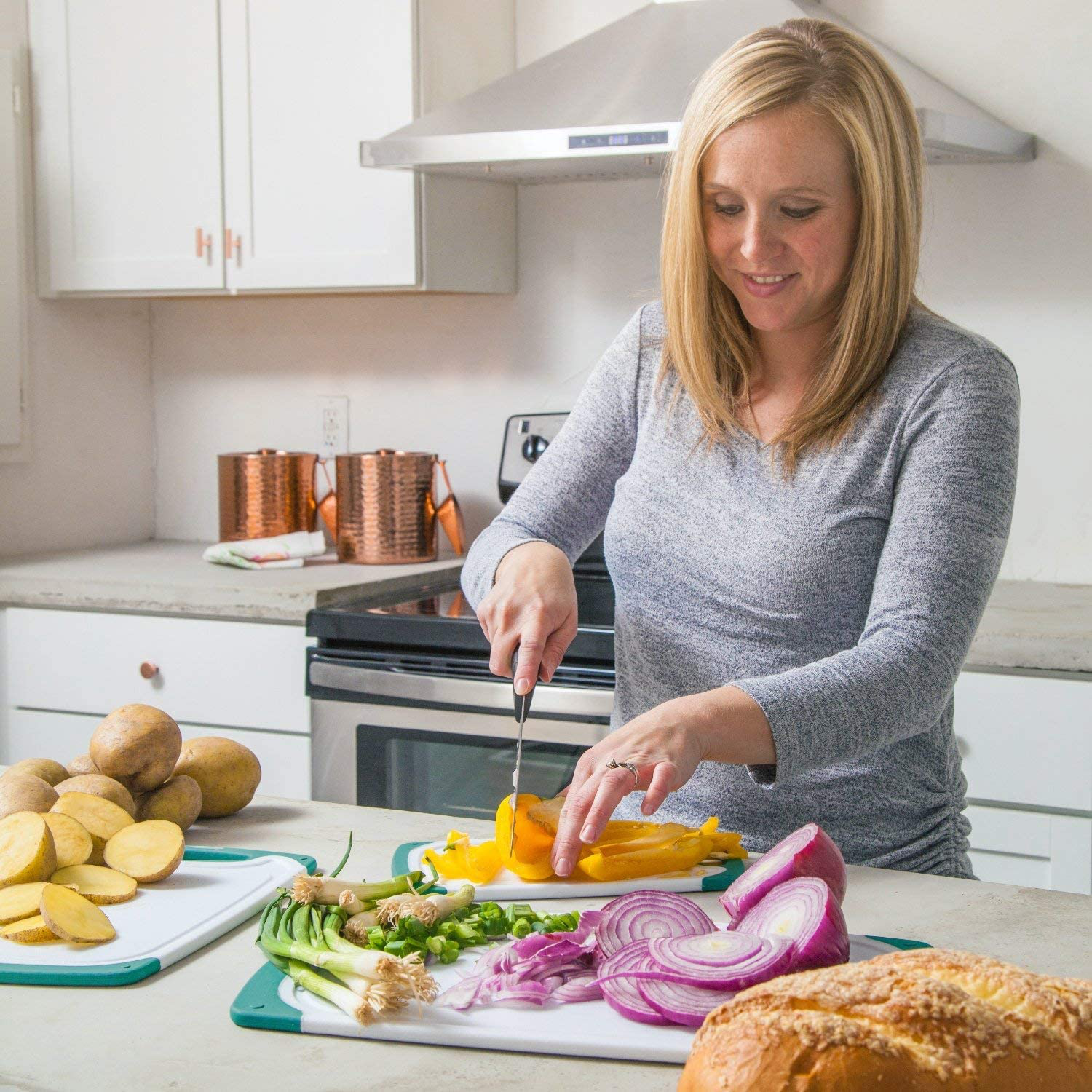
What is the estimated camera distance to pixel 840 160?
127 centimetres

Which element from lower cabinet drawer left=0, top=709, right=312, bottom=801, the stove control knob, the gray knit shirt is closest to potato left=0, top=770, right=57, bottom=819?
the gray knit shirt

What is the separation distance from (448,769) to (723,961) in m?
1.39

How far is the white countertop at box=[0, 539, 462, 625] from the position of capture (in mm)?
2311

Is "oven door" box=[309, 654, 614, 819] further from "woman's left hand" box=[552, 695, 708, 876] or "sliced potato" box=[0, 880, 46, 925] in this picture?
"sliced potato" box=[0, 880, 46, 925]

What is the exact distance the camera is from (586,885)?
108 cm

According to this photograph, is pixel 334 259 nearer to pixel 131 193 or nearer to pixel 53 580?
pixel 131 193

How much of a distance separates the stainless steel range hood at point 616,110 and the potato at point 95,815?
1335mm

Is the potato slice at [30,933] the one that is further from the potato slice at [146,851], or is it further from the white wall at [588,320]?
the white wall at [588,320]

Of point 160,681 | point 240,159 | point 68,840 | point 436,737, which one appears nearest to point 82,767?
point 68,840

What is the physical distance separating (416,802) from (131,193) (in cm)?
136

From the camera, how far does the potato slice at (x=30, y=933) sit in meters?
0.94

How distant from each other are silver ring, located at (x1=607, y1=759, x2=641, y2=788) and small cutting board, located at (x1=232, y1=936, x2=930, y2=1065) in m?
0.19

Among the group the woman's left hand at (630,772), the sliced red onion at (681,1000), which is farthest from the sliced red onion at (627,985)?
the woman's left hand at (630,772)

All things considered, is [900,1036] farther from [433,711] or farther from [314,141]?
[314,141]
